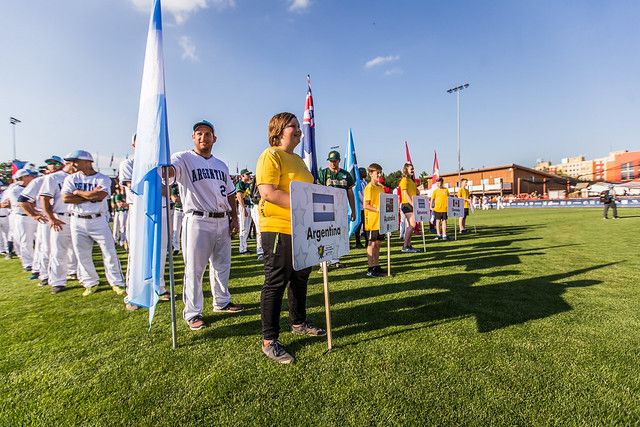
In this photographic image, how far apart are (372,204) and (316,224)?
12.1 ft

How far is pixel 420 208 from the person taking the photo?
9375mm

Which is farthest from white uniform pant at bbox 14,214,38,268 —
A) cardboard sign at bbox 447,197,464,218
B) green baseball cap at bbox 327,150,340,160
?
cardboard sign at bbox 447,197,464,218

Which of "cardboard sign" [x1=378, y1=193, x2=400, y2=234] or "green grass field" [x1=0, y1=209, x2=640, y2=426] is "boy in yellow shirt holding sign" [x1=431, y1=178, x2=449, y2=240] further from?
"green grass field" [x1=0, y1=209, x2=640, y2=426]

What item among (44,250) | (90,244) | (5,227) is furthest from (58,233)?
(5,227)

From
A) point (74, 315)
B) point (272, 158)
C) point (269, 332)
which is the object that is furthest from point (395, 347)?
point (74, 315)

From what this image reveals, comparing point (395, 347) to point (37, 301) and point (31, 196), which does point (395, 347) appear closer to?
point (37, 301)

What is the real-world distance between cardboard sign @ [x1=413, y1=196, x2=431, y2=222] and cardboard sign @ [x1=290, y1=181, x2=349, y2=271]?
608cm

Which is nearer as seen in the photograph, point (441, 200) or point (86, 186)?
point (86, 186)

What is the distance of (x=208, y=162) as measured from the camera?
394cm

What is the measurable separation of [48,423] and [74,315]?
2.68m

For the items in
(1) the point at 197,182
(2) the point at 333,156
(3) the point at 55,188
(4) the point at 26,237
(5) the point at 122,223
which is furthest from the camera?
(5) the point at 122,223

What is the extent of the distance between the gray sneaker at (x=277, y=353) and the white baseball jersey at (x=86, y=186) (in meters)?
4.06

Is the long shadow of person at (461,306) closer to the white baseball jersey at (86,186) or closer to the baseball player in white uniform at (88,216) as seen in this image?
the baseball player in white uniform at (88,216)

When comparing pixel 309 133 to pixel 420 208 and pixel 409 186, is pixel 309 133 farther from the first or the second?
pixel 420 208
